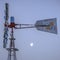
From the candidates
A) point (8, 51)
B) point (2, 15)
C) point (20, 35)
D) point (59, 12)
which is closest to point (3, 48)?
point (8, 51)

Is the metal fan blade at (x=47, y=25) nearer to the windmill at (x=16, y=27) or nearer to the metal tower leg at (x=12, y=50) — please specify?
the windmill at (x=16, y=27)

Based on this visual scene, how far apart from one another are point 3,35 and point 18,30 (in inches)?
11.2

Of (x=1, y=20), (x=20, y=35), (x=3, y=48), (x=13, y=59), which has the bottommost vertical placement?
(x=13, y=59)

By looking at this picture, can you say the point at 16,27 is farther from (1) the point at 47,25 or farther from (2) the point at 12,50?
(1) the point at 47,25

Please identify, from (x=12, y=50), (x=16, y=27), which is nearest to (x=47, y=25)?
(x=16, y=27)

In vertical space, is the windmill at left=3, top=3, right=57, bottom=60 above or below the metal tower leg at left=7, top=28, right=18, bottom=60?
above

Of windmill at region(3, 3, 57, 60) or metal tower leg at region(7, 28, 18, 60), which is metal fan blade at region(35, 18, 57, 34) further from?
metal tower leg at region(7, 28, 18, 60)

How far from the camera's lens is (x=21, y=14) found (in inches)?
111

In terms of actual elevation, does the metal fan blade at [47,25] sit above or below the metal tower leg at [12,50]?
above

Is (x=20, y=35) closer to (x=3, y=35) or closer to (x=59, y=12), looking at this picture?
(x=3, y=35)

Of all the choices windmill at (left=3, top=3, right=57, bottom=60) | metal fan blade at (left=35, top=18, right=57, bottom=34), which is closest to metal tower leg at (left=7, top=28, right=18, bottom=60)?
windmill at (left=3, top=3, right=57, bottom=60)

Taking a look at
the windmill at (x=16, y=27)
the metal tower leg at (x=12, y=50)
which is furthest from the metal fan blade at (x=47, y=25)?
the metal tower leg at (x=12, y=50)

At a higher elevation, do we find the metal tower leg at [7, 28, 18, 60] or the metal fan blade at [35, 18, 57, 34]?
the metal fan blade at [35, 18, 57, 34]

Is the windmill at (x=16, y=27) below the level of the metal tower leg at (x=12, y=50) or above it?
above
